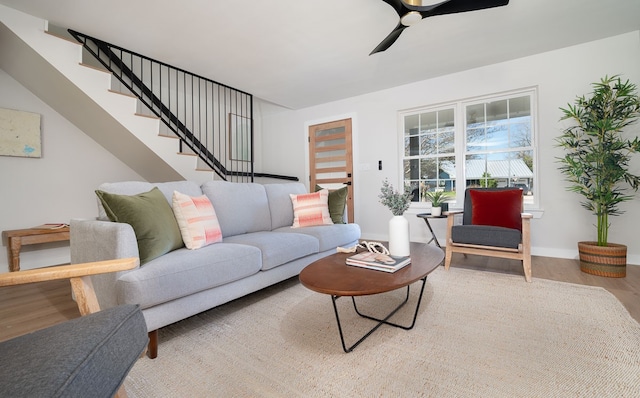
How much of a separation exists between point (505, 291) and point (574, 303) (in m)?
0.42

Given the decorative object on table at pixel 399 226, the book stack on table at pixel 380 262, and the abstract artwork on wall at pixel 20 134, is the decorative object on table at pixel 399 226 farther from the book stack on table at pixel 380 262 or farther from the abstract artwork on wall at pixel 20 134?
the abstract artwork on wall at pixel 20 134

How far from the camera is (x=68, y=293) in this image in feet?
8.16

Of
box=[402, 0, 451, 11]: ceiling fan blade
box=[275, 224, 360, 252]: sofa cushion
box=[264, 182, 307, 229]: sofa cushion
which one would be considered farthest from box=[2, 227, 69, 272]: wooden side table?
box=[402, 0, 451, 11]: ceiling fan blade

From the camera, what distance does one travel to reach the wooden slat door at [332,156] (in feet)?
16.5

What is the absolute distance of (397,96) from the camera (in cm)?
453

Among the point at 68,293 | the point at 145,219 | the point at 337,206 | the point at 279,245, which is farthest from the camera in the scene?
the point at 337,206

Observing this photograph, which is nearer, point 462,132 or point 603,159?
point 603,159

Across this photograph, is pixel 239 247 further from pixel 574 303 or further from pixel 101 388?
pixel 574 303

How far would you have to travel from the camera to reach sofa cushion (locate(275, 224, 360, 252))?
2.73 metres

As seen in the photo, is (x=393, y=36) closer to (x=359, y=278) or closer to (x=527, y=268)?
(x=359, y=278)

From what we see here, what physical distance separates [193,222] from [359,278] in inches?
49.7

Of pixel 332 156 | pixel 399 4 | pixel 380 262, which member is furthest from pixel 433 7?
pixel 332 156

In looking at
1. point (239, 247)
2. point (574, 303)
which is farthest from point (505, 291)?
point (239, 247)

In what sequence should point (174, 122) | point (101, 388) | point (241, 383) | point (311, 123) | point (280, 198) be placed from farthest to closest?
point (311, 123)
point (174, 122)
point (280, 198)
point (241, 383)
point (101, 388)
